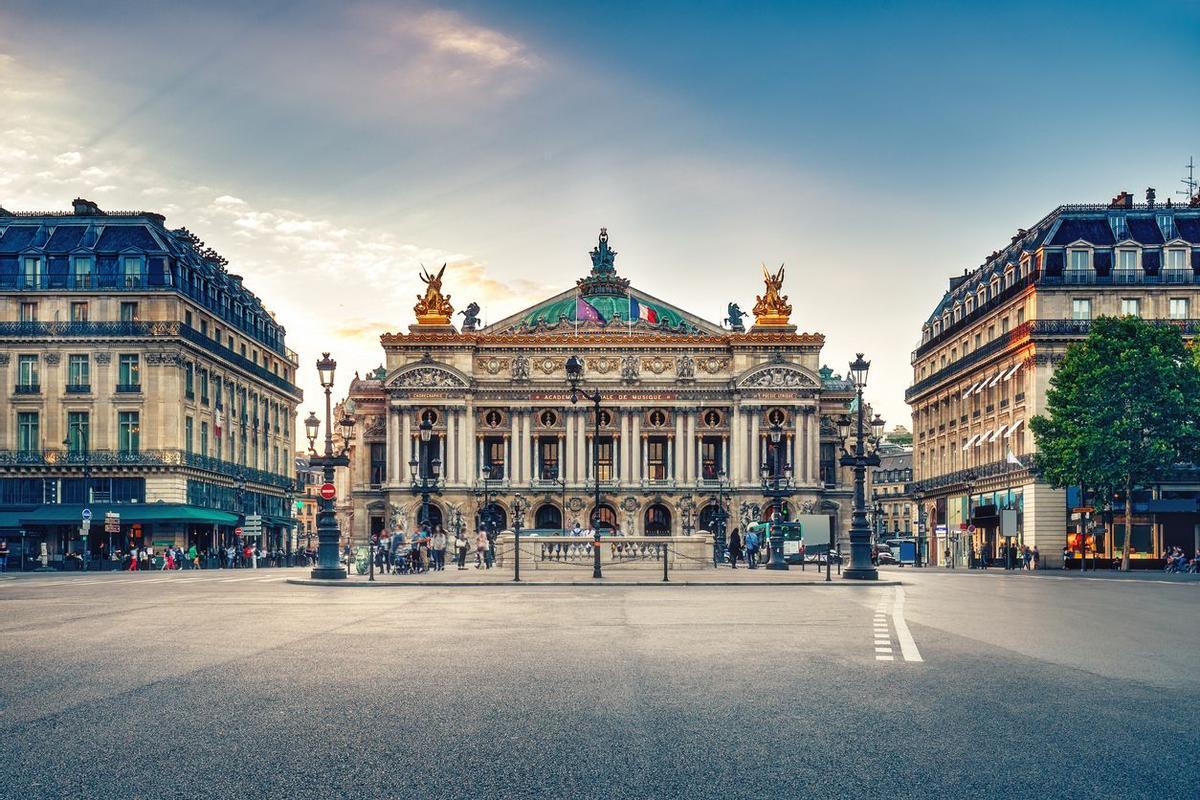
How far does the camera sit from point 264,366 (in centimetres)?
10100

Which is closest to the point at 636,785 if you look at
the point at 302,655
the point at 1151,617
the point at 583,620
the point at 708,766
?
the point at 708,766

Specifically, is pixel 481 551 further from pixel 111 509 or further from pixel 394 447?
pixel 394 447

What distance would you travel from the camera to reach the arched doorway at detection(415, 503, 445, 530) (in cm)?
10462

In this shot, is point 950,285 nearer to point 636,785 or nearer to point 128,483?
point 128,483

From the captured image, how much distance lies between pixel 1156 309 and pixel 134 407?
183ft

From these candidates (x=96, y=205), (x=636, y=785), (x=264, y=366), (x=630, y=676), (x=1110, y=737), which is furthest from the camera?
(x=264, y=366)

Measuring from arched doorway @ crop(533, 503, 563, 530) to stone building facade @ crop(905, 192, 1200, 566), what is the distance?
116 feet

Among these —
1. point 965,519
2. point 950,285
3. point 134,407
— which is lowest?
point 965,519

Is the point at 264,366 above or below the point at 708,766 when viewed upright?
above

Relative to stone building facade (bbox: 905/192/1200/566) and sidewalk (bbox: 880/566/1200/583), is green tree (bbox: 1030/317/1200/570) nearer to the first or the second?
sidewalk (bbox: 880/566/1200/583)

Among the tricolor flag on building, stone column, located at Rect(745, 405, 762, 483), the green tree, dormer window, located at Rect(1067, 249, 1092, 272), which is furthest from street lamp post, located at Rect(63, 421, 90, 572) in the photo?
dormer window, located at Rect(1067, 249, 1092, 272)

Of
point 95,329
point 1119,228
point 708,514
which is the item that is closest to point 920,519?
point 708,514

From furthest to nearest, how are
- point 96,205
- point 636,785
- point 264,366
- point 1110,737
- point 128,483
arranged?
1. point 264,366
2. point 96,205
3. point 128,483
4. point 1110,737
5. point 636,785

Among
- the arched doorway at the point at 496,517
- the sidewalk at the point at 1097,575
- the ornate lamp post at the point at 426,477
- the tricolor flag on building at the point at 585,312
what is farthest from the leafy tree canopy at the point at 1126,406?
the tricolor flag on building at the point at 585,312
